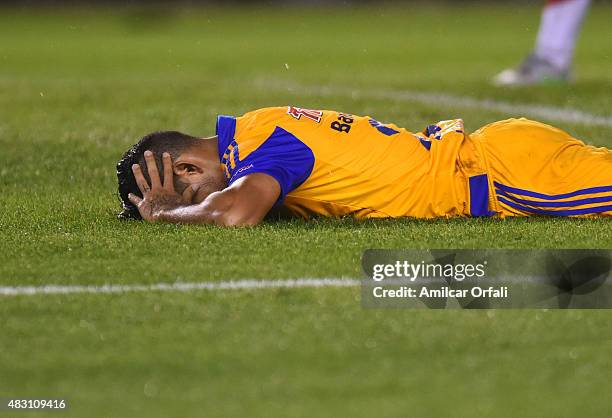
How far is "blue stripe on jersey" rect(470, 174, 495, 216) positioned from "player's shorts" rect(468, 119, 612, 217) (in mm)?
20

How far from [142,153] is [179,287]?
4.14ft

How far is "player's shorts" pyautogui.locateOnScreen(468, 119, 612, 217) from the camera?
5531 millimetres

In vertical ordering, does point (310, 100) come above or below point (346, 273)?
above

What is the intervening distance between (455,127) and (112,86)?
6.57m

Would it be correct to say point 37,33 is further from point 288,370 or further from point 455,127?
point 288,370

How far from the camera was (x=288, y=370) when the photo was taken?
3504 mm

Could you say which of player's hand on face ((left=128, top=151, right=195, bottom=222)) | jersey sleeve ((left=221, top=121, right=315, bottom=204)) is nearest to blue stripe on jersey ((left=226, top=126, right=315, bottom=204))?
jersey sleeve ((left=221, top=121, right=315, bottom=204))

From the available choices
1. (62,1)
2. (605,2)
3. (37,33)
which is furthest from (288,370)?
(62,1)

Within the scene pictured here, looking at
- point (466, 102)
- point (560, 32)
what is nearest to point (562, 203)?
point (466, 102)

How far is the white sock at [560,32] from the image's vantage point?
36.6ft

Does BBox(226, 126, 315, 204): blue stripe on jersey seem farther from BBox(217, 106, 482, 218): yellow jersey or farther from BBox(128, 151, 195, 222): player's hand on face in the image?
BBox(128, 151, 195, 222): player's hand on face

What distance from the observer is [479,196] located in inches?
219

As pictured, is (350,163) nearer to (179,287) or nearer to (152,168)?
(152,168)

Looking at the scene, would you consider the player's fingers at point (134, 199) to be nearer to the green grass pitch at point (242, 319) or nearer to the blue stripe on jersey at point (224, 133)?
the green grass pitch at point (242, 319)
